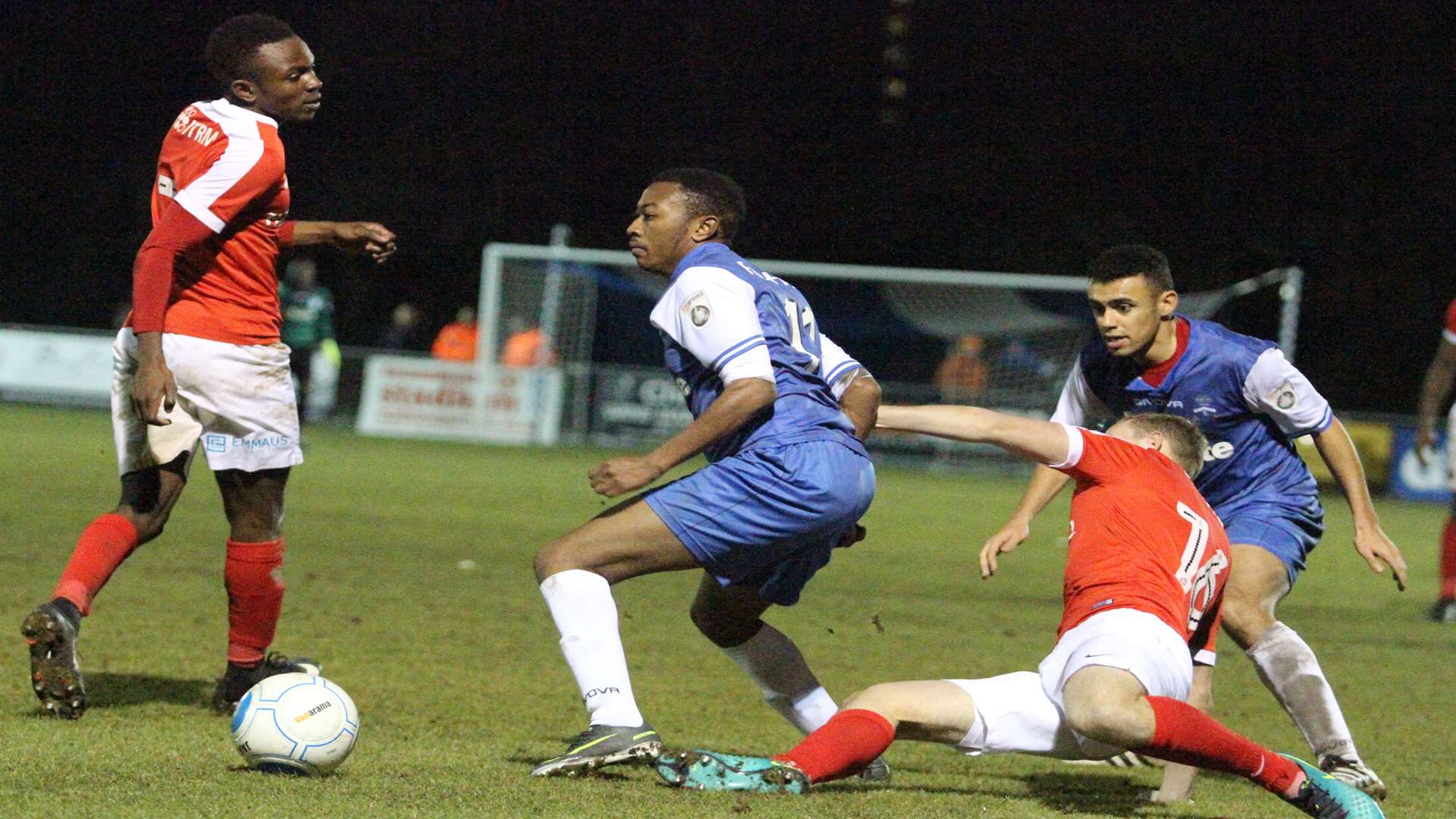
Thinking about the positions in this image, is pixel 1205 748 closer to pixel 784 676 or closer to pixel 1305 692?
pixel 1305 692

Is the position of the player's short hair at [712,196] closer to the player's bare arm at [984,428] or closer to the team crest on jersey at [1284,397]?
the player's bare arm at [984,428]

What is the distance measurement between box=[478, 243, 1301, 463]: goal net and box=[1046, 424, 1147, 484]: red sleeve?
55.2ft

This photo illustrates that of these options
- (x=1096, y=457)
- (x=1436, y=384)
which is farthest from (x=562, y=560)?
(x=1436, y=384)

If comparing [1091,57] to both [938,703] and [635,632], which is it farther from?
[938,703]

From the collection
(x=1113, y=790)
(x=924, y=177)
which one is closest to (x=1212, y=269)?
(x=924, y=177)

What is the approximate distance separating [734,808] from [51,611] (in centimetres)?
212

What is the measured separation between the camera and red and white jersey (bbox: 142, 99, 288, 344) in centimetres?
518

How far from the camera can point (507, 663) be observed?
6.82 m

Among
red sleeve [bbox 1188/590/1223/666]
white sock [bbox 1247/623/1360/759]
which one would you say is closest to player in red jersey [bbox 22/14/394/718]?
red sleeve [bbox 1188/590/1223/666]

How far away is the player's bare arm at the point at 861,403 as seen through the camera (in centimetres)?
470

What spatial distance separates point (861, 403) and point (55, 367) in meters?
22.5

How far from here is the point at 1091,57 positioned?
33.8 meters

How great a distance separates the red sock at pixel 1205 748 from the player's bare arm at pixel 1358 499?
1067mm

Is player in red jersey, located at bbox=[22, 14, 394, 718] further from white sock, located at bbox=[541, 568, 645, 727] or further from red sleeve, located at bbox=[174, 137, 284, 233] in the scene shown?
white sock, located at bbox=[541, 568, 645, 727]
